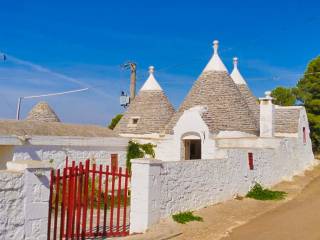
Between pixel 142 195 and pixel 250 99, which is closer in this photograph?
pixel 142 195

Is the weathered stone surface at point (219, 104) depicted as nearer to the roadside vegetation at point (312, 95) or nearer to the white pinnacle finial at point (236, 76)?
the white pinnacle finial at point (236, 76)

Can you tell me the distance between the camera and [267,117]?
19406 mm

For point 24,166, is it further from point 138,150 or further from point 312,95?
point 312,95

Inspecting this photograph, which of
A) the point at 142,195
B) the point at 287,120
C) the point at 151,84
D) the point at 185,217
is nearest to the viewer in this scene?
the point at 142,195

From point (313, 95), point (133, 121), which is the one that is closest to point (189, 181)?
point (133, 121)

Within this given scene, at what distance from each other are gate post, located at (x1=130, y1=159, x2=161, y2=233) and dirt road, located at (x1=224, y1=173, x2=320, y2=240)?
5.97 ft

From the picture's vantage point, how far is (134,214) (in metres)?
9.64

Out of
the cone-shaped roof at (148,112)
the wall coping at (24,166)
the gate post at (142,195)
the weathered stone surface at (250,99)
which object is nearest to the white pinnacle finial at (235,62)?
the weathered stone surface at (250,99)

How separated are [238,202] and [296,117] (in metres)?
9.31

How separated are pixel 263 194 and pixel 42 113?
13.1 metres

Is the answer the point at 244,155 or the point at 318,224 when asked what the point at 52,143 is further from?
the point at 318,224

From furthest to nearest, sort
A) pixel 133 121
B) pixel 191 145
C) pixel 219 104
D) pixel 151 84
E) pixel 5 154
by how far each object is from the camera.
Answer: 1. pixel 151 84
2. pixel 133 121
3. pixel 191 145
4. pixel 219 104
5. pixel 5 154

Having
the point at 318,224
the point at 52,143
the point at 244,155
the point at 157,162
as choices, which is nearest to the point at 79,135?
the point at 52,143

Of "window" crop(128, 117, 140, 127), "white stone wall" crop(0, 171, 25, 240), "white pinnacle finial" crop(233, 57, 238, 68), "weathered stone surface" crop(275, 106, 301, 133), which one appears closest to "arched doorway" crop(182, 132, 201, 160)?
"window" crop(128, 117, 140, 127)
